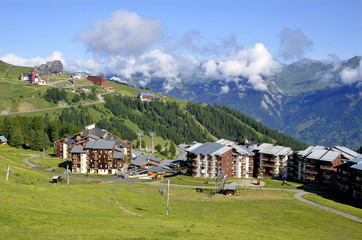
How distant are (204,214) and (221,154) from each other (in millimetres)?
79583

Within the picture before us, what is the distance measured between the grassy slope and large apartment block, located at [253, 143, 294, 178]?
150 ft

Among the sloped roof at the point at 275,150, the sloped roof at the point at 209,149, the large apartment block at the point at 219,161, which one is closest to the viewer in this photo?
the large apartment block at the point at 219,161

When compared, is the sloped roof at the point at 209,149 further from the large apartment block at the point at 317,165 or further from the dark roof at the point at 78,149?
the dark roof at the point at 78,149

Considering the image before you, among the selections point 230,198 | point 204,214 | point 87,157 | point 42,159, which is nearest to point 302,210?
point 230,198

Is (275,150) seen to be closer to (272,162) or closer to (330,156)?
(272,162)

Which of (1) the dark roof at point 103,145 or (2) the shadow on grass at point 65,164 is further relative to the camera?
(2) the shadow on grass at point 65,164

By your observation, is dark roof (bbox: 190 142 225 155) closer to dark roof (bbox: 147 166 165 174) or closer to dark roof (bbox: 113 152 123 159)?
dark roof (bbox: 147 166 165 174)

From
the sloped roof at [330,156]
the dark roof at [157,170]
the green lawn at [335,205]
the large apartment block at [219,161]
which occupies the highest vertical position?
the sloped roof at [330,156]

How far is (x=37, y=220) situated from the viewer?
2186 inches

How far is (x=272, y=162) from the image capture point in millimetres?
177500

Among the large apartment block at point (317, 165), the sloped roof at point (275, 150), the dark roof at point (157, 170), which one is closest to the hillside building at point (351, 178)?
the large apartment block at point (317, 165)

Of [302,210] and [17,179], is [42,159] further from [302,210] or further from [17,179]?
[302,210]

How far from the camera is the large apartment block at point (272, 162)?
176m

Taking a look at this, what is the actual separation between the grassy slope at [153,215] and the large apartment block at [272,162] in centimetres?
4566
